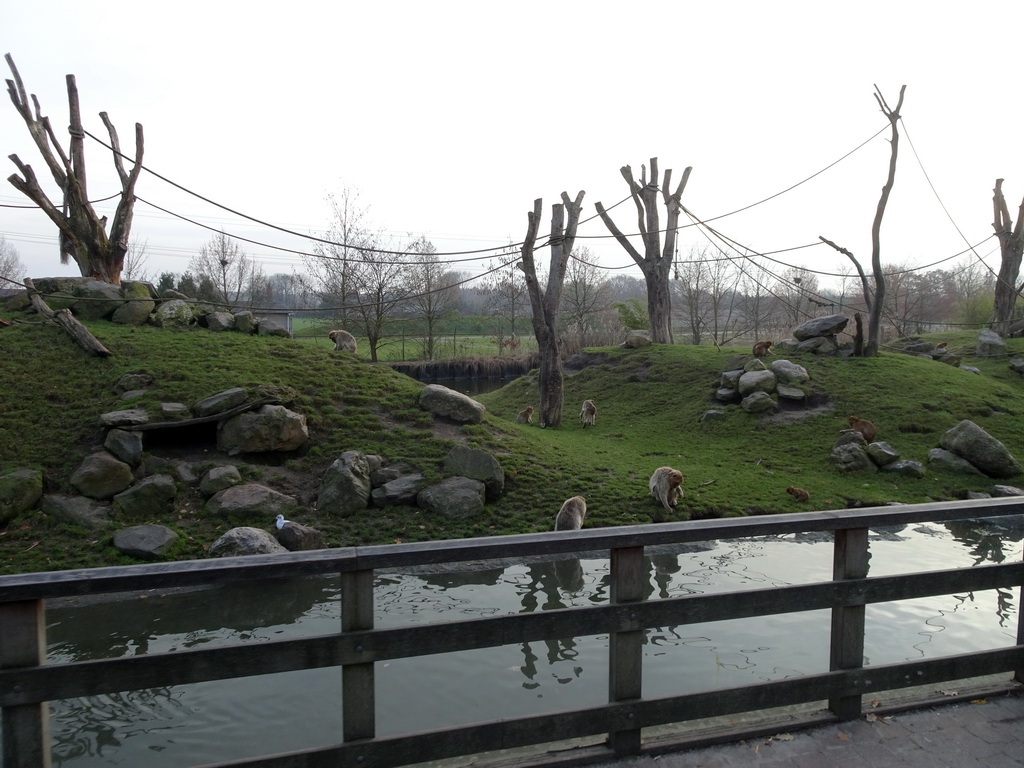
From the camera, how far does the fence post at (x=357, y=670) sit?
8.57 feet

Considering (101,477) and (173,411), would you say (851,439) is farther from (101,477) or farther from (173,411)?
(101,477)

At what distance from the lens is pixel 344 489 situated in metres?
10.0

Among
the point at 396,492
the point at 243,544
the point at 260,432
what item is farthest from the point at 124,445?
the point at 396,492

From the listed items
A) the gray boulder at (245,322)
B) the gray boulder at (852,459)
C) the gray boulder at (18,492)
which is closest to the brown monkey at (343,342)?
the gray boulder at (245,322)

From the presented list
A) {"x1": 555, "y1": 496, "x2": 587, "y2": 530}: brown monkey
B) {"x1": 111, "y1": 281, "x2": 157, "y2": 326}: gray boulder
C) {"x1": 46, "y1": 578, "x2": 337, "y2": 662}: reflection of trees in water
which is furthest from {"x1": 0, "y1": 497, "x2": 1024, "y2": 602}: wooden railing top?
{"x1": 111, "y1": 281, "x2": 157, "y2": 326}: gray boulder

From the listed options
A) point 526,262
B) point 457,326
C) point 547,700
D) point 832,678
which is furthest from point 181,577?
point 457,326

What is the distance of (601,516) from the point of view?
409 inches

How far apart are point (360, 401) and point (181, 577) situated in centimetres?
1033

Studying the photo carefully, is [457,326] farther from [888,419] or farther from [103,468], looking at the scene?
[103,468]

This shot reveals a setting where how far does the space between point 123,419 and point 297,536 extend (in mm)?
3344

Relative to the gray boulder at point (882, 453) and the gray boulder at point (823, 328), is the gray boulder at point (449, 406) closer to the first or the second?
the gray boulder at point (882, 453)

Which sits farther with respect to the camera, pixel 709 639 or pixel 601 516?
pixel 601 516

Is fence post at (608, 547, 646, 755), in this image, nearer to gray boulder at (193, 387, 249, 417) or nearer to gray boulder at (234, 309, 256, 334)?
gray boulder at (193, 387, 249, 417)

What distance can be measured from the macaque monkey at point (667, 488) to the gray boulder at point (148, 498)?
6.46m
